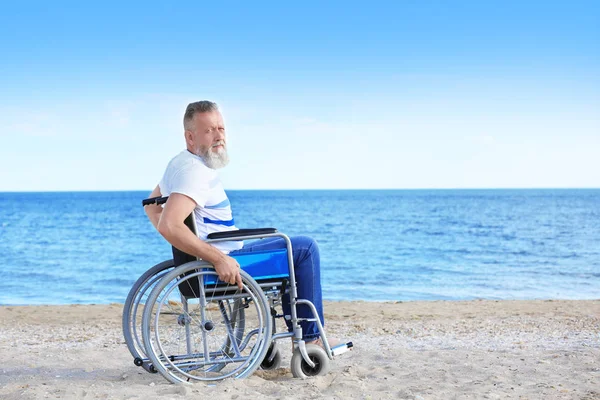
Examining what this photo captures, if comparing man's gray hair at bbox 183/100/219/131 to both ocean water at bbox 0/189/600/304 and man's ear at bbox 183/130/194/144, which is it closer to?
man's ear at bbox 183/130/194/144

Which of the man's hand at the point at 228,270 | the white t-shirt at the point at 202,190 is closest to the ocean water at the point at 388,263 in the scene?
the white t-shirt at the point at 202,190

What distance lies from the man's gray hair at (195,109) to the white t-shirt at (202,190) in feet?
0.47

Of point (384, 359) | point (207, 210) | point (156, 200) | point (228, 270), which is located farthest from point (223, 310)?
point (384, 359)

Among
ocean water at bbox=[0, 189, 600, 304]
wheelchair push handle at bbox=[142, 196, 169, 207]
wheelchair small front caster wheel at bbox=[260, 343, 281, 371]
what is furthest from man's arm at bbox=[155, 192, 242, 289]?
ocean water at bbox=[0, 189, 600, 304]

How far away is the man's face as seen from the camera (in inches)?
129

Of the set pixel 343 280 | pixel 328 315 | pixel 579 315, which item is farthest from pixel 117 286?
pixel 579 315

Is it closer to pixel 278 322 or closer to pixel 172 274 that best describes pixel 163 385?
pixel 172 274

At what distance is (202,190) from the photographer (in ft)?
10.3

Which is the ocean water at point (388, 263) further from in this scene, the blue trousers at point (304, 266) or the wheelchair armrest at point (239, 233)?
the wheelchair armrest at point (239, 233)

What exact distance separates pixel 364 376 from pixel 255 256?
3.08 ft

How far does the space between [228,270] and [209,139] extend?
0.67 m

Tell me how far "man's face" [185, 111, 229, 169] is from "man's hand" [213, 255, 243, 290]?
0.49 meters

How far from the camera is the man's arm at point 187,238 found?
3.04m

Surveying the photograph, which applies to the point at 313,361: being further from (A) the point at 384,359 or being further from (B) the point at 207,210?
(B) the point at 207,210
